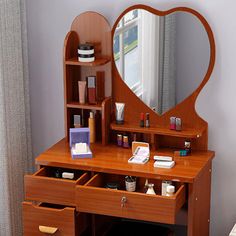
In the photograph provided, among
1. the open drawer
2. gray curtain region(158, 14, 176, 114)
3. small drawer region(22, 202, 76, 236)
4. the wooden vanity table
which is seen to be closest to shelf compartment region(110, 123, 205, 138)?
the wooden vanity table

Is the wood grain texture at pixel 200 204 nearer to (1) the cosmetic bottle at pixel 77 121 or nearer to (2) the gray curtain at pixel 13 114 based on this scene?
(1) the cosmetic bottle at pixel 77 121

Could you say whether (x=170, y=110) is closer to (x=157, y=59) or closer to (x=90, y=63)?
(x=157, y=59)

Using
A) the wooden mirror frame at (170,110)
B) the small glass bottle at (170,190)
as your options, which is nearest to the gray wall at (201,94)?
the wooden mirror frame at (170,110)

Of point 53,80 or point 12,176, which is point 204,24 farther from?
point 12,176

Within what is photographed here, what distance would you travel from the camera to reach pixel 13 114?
3363 mm

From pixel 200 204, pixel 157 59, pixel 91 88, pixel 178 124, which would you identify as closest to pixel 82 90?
pixel 91 88

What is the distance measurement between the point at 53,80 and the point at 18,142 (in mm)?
387

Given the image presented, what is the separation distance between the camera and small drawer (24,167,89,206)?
2.98 metres

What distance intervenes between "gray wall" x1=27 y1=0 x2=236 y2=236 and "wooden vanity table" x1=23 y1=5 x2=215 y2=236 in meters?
0.05

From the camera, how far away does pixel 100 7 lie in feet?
10.7

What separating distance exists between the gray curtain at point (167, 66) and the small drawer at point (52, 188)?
1.81 ft

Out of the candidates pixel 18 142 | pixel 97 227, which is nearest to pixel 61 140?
pixel 18 142

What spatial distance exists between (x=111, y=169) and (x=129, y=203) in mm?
214

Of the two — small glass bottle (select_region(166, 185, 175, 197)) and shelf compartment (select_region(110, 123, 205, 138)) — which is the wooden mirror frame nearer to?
shelf compartment (select_region(110, 123, 205, 138))
